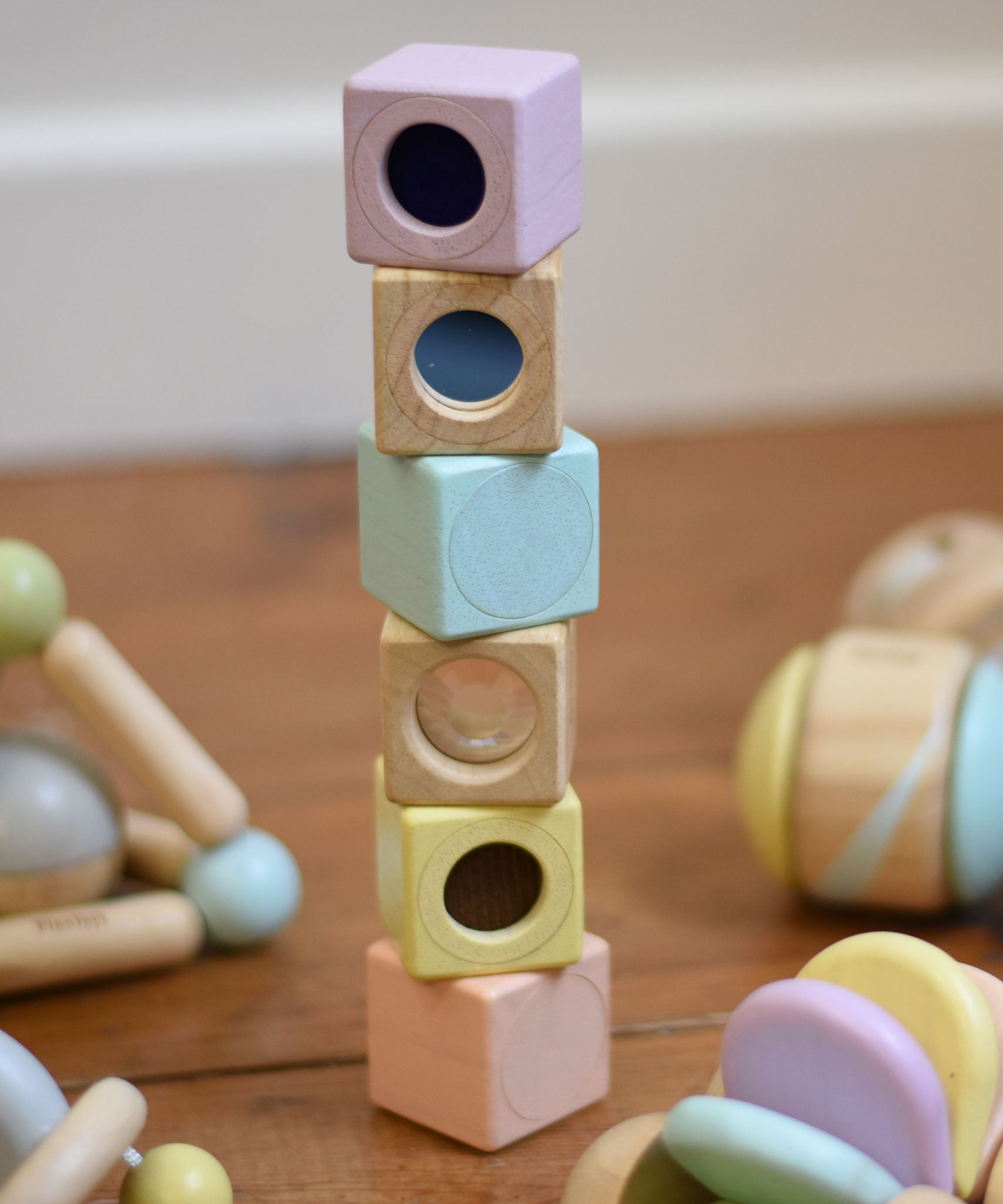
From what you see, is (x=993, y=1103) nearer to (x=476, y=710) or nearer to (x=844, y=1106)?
(x=844, y=1106)

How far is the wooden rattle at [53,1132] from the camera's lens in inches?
23.2

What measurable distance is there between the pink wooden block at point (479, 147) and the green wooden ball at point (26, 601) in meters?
0.29

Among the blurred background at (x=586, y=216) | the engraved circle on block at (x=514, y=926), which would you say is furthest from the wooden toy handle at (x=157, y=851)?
the blurred background at (x=586, y=216)

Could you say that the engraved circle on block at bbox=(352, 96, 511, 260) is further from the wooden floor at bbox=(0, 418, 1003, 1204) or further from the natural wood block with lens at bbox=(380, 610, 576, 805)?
the wooden floor at bbox=(0, 418, 1003, 1204)

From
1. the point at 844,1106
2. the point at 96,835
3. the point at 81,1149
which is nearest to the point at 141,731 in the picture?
the point at 96,835

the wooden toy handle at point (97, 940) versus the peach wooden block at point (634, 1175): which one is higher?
→ the peach wooden block at point (634, 1175)

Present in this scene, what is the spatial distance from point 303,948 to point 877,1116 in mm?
412

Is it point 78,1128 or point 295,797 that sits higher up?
point 78,1128

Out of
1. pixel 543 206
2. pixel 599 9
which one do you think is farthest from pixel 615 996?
pixel 599 9

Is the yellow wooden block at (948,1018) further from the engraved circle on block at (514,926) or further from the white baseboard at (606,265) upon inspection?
the white baseboard at (606,265)

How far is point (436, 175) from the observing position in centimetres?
69

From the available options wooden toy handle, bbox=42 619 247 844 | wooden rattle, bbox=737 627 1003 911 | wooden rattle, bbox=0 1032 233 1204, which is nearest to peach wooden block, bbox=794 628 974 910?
wooden rattle, bbox=737 627 1003 911

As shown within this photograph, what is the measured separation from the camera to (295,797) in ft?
3.62

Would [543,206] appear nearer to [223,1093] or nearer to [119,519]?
[223,1093]
